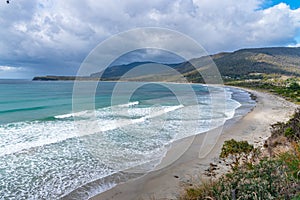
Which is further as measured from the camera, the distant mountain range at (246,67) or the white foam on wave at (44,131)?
the distant mountain range at (246,67)

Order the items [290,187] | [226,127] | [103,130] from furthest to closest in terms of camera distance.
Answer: [226,127], [103,130], [290,187]

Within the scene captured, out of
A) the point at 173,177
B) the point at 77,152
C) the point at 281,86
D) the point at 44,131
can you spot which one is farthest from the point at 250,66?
the point at 173,177

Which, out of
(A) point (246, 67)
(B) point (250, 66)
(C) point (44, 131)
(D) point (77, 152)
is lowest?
(D) point (77, 152)

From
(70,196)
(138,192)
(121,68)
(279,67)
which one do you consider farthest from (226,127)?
(279,67)

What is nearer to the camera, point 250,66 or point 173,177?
point 173,177

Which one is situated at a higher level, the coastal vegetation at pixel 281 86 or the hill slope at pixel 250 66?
the hill slope at pixel 250 66

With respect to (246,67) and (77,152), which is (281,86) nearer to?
(246,67)

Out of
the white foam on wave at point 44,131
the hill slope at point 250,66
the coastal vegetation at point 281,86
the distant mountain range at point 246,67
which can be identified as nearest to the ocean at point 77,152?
the white foam on wave at point 44,131

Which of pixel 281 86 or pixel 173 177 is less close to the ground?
pixel 281 86

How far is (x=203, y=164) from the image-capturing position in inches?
382

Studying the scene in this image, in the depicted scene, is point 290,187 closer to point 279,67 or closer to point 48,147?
point 48,147

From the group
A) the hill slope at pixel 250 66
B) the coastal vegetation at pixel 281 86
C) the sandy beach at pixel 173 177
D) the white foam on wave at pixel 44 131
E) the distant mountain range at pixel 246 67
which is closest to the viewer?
the sandy beach at pixel 173 177

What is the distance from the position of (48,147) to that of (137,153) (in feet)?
16.7

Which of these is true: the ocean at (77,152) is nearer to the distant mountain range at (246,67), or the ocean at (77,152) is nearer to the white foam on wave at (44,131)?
the white foam on wave at (44,131)
